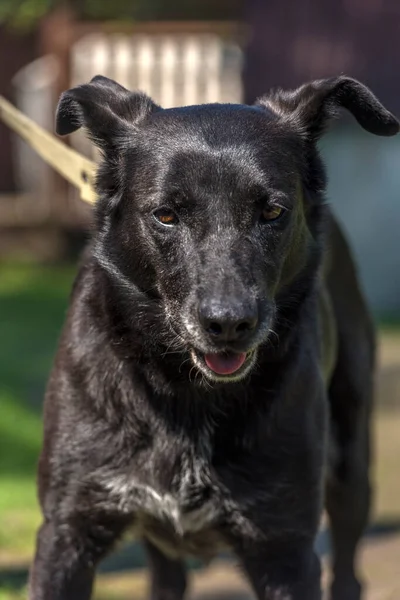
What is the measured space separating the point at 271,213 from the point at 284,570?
3.33ft

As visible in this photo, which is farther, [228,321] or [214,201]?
[214,201]

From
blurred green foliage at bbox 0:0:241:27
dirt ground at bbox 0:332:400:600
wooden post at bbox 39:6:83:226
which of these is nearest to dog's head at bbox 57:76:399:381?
dirt ground at bbox 0:332:400:600

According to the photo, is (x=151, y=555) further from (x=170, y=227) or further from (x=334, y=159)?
(x=334, y=159)

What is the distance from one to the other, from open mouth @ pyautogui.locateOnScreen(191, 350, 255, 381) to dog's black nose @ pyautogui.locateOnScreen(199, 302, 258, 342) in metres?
0.11

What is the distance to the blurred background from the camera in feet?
16.4

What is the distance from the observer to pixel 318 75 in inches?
394

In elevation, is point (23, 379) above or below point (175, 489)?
below

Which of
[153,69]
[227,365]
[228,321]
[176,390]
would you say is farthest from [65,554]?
[153,69]

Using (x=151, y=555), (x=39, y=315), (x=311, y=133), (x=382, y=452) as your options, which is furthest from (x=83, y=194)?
(x=39, y=315)

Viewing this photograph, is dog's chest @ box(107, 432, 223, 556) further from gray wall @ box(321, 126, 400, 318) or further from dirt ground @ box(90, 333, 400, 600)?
gray wall @ box(321, 126, 400, 318)

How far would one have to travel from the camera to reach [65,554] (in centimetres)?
303

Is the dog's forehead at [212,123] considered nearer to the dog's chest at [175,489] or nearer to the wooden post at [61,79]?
the dog's chest at [175,489]

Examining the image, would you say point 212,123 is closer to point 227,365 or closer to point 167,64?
point 227,365

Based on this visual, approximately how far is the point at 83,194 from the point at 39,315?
5.97 m
